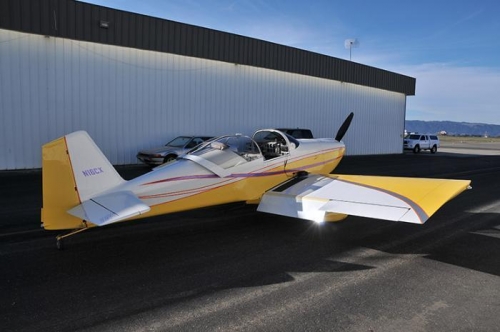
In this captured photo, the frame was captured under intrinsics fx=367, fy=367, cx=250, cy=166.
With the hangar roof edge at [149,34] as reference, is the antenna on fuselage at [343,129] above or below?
below

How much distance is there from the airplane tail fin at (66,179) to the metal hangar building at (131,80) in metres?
11.1

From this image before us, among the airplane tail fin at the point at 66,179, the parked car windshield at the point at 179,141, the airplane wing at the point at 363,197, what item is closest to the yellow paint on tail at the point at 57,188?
the airplane tail fin at the point at 66,179

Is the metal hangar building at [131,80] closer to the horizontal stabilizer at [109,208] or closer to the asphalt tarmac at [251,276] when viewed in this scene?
the asphalt tarmac at [251,276]

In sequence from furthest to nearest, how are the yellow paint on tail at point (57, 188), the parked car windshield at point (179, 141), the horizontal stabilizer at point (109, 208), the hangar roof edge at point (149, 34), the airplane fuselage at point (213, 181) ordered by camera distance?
the parked car windshield at point (179, 141)
the hangar roof edge at point (149, 34)
the airplane fuselage at point (213, 181)
the yellow paint on tail at point (57, 188)
the horizontal stabilizer at point (109, 208)

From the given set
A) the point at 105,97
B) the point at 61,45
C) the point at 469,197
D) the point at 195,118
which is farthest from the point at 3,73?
the point at 469,197

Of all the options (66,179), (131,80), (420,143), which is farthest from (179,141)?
(420,143)

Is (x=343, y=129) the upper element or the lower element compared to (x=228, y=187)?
upper

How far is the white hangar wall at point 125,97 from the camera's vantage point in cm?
1365

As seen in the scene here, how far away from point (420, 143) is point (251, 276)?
32.0 meters

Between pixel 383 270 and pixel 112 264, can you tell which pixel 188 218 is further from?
pixel 383 270

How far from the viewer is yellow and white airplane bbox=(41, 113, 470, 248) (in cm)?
446

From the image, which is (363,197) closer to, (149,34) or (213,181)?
(213,181)

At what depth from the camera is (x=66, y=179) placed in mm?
4504

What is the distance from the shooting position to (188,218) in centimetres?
699
